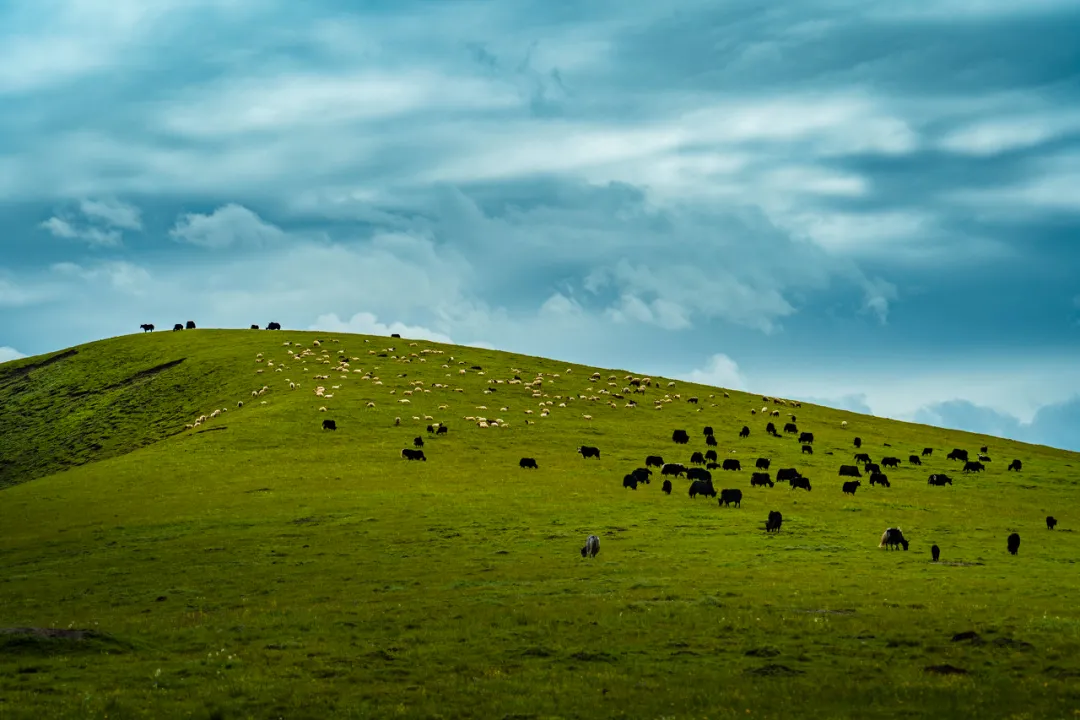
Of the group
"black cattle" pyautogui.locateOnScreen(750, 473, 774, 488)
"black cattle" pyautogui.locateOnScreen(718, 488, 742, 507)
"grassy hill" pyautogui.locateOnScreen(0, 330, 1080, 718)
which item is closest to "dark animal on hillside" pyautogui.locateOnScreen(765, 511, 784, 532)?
"grassy hill" pyautogui.locateOnScreen(0, 330, 1080, 718)

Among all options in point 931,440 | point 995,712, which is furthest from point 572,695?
point 931,440

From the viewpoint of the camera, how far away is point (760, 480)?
67.3 m

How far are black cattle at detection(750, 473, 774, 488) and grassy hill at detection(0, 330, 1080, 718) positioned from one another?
5.69ft

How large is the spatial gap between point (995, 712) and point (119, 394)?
337 ft

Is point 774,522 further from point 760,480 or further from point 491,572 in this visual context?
point 760,480

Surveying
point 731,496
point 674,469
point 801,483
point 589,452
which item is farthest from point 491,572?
point 589,452

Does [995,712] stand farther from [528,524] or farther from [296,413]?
[296,413]

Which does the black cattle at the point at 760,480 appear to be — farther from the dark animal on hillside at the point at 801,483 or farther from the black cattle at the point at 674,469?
the black cattle at the point at 674,469

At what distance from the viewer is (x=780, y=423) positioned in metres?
101

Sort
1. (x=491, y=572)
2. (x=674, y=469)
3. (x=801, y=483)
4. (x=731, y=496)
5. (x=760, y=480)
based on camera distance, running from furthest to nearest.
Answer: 1. (x=674, y=469)
2. (x=760, y=480)
3. (x=801, y=483)
4. (x=731, y=496)
5. (x=491, y=572)

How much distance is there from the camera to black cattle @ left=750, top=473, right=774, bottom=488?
67125mm

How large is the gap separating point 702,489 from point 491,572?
24.7 meters

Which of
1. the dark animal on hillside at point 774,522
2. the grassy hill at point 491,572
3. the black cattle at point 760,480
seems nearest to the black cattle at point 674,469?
the grassy hill at point 491,572

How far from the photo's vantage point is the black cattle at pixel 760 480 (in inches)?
2643
